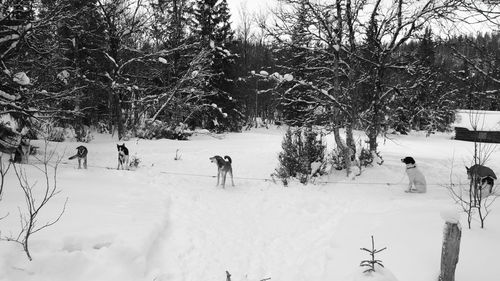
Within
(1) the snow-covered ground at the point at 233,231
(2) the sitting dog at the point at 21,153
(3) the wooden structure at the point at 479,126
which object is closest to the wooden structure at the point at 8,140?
(2) the sitting dog at the point at 21,153

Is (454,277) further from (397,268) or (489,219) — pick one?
(489,219)

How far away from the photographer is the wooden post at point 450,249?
386cm

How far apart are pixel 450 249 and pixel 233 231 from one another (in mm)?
4000

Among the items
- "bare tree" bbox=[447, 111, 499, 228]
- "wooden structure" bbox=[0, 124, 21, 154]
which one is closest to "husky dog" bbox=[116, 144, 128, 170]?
"wooden structure" bbox=[0, 124, 21, 154]

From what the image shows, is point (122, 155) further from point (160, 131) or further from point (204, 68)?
point (204, 68)

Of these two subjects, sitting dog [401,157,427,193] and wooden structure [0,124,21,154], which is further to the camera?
wooden structure [0,124,21,154]

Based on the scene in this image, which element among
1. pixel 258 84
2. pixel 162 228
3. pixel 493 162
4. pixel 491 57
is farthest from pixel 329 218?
pixel 258 84

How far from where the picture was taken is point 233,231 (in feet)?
22.7

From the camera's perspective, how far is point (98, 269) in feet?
14.7

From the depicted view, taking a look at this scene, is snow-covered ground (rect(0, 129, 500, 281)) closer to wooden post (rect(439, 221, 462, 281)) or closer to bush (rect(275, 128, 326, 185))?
wooden post (rect(439, 221, 462, 281))

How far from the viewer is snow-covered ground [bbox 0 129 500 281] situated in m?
4.56

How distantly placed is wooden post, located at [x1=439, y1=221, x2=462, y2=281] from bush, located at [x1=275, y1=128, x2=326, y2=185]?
644 centimetres

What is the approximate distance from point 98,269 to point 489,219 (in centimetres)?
624

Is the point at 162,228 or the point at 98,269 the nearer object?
the point at 98,269
